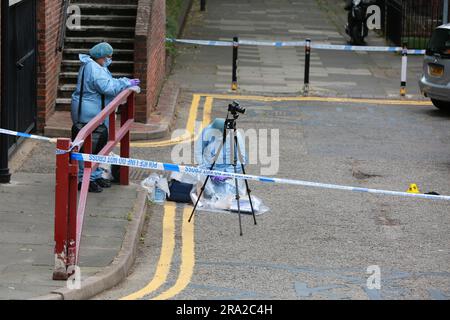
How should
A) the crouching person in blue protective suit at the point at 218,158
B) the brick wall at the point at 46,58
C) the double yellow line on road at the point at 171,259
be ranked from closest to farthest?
the double yellow line on road at the point at 171,259
the crouching person in blue protective suit at the point at 218,158
the brick wall at the point at 46,58

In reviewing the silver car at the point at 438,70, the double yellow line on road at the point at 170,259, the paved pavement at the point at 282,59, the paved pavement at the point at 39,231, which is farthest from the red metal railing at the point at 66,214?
the paved pavement at the point at 282,59

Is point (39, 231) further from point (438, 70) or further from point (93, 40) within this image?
point (438, 70)

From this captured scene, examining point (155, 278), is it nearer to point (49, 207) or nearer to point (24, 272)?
point (24, 272)

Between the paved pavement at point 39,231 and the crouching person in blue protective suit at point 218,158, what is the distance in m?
0.86

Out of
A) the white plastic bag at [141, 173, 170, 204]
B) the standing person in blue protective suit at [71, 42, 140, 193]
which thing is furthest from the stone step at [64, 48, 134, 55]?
the white plastic bag at [141, 173, 170, 204]

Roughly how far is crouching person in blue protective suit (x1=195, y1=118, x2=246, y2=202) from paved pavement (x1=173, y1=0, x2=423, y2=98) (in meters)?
8.16

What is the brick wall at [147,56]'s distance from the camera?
54.7 feet

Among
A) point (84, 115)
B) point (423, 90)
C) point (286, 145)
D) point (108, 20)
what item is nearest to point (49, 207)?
point (84, 115)

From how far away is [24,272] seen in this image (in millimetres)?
9203

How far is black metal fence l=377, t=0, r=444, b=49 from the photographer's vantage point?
26.2 metres

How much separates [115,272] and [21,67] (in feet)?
18.9

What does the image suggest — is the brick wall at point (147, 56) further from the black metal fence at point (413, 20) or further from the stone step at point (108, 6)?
the black metal fence at point (413, 20)

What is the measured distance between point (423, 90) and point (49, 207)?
912cm

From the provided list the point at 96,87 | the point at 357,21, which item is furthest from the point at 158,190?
the point at 357,21
